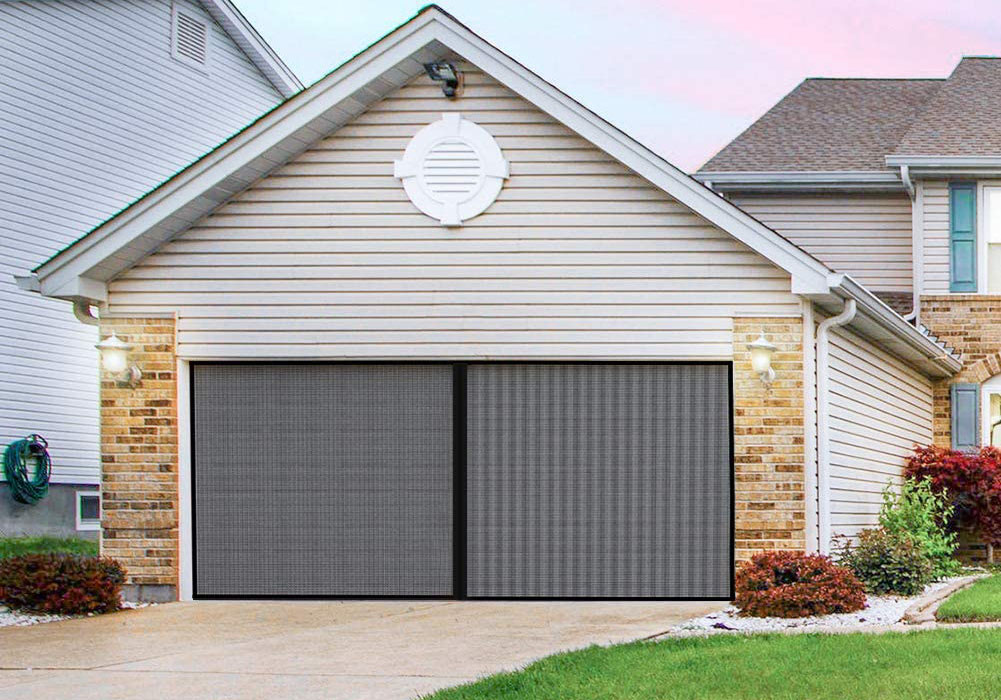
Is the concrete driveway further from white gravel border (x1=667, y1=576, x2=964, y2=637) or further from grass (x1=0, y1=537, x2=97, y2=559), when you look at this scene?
grass (x1=0, y1=537, x2=97, y2=559)

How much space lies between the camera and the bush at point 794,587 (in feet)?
38.1

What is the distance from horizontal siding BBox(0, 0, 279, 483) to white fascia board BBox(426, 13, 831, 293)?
1009 centimetres

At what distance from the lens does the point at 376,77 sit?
13.4m

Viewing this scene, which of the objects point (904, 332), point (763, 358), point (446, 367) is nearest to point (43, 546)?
point (446, 367)

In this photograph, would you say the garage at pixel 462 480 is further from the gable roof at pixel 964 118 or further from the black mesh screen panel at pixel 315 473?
the gable roof at pixel 964 118

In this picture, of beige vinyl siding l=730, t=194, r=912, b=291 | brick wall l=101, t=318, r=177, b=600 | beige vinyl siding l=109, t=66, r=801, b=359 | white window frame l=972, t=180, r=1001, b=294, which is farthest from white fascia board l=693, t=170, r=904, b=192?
brick wall l=101, t=318, r=177, b=600

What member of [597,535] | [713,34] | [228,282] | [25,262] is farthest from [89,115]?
[713,34]

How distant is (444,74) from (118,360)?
396 cm

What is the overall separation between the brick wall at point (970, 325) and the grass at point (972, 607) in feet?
22.2

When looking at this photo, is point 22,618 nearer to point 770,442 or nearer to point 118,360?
point 118,360

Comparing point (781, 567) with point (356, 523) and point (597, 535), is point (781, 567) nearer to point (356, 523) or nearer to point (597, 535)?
point (597, 535)

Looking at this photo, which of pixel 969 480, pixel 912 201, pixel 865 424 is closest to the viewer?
pixel 865 424

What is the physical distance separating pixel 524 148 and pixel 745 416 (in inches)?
124

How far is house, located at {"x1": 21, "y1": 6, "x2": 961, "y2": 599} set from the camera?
1358 cm
